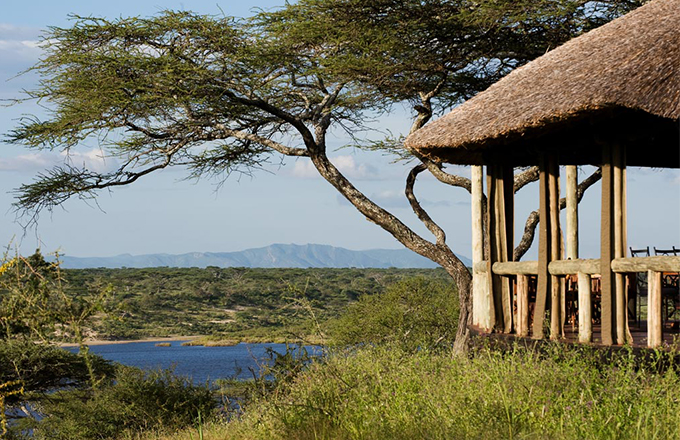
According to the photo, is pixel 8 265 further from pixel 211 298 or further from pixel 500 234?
pixel 211 298

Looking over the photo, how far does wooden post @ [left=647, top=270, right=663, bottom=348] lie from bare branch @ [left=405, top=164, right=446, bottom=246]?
696 cm

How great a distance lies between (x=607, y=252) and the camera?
7465 mm

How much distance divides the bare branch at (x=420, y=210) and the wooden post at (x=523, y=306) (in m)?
5.36

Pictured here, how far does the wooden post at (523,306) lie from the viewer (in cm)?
863

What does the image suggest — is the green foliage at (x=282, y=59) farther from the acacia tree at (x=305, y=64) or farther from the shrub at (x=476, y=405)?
the shrub at (x=476, y=405)

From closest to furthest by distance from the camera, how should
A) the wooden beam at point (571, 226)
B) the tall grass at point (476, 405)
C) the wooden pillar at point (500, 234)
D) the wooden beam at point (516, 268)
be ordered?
the tall grass at point (476, 405) → the wooden beam at point (516, 268) → the wooden pillar at point (500, 234) → the wooden beam at point (571, 226)

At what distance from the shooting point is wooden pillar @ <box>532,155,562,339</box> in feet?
27.1

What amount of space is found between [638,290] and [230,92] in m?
7.47

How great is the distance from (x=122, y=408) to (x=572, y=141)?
33.4 feet

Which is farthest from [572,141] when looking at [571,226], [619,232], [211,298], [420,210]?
[211,298]

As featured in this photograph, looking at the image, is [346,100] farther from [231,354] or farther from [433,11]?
[231,354]

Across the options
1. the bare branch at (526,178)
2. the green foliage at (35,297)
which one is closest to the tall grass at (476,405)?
the green foliage at (35,297)

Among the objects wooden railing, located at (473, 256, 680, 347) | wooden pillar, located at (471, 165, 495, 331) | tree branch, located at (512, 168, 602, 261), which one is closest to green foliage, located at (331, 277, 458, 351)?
tree branch, located at (512, 168, 602, 261)

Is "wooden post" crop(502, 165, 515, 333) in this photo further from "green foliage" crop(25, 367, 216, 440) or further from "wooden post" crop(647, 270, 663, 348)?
"green foliage" crop(25, 367, 216, 440)
